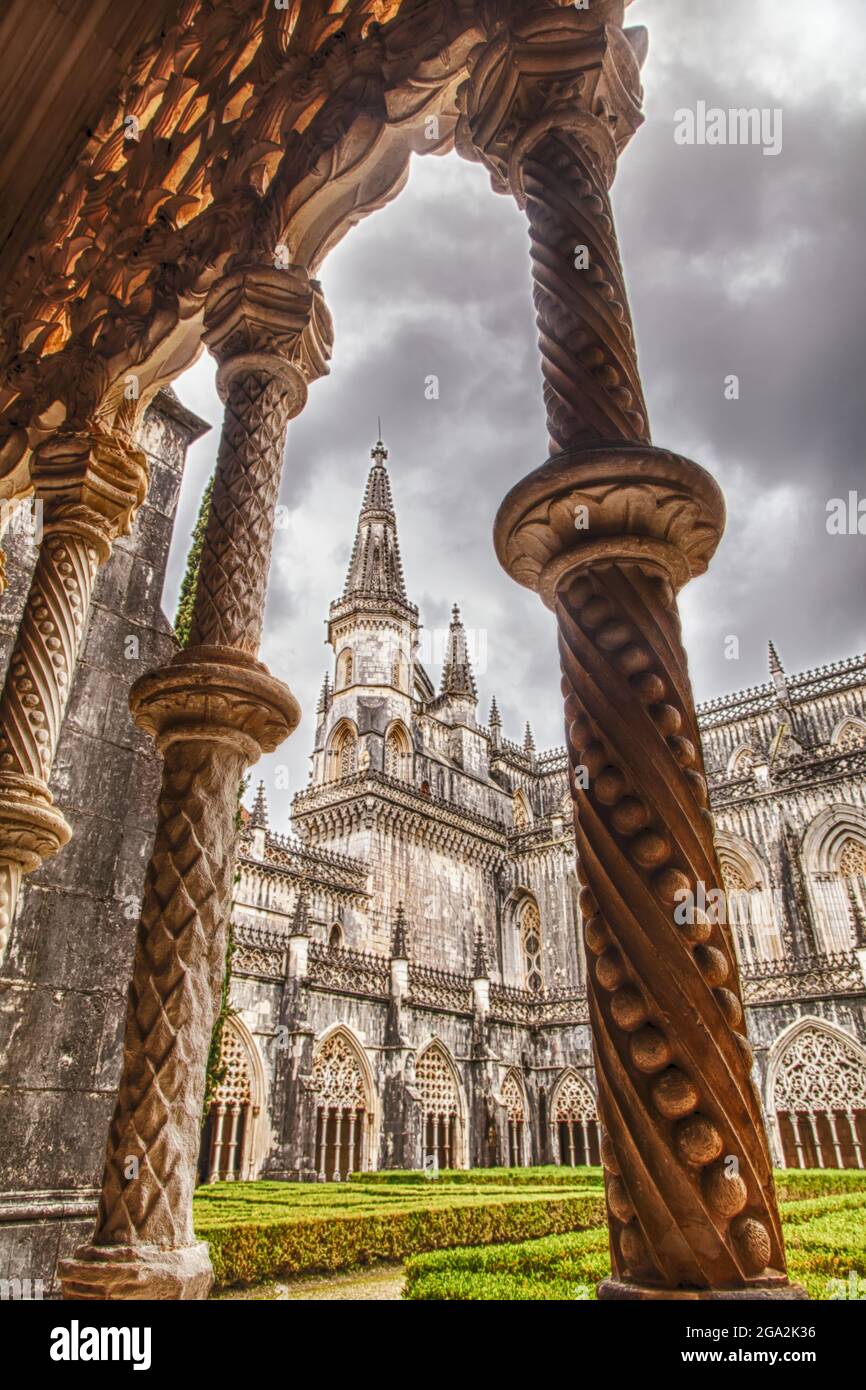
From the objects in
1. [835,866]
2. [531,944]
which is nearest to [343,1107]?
[531,944]

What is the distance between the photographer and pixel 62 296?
159 inches

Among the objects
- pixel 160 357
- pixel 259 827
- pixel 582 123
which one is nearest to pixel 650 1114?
pixel 582 123

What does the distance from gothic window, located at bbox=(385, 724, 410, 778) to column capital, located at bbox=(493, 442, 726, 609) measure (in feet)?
78.5

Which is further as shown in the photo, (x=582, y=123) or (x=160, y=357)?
(x=160, y=357)

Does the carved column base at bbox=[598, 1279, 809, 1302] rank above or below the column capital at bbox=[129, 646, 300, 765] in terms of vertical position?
below

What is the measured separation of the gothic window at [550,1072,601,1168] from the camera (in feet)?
66.5

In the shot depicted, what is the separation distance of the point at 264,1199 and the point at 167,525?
7836 mm

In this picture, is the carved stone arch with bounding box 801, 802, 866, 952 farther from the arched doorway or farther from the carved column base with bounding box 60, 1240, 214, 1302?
the carved column base with bounding box 60, 1240, 214, 1302

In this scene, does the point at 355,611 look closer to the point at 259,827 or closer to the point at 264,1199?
the point at 259,827

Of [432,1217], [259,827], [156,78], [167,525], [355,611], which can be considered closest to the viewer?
[156,78]

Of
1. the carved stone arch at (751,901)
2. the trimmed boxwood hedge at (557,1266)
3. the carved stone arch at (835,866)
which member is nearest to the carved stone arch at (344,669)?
the carved stone arch at (751,901)

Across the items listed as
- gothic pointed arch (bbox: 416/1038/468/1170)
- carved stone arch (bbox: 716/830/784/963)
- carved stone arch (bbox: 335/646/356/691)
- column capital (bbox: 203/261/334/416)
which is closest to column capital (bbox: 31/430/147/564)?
column capital (bbox: 203/261/334/416)

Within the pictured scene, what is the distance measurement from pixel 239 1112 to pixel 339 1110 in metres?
2.67

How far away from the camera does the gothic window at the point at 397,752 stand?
84.6 ft
